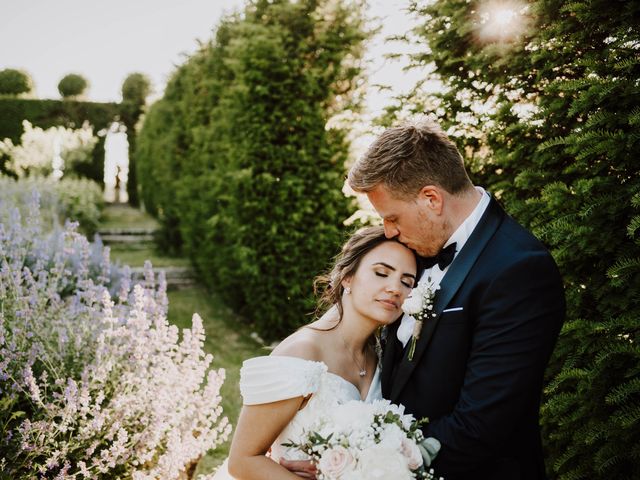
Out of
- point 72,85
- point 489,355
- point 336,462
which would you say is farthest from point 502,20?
point 72,85

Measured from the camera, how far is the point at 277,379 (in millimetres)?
2316

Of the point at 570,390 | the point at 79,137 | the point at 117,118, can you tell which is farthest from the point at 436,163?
the point at 117,118

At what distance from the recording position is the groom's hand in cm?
231

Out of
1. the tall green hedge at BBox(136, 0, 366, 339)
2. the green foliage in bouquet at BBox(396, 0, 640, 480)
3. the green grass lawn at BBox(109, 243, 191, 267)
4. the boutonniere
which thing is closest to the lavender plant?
the boutonniere

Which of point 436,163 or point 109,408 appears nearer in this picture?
point 436,163

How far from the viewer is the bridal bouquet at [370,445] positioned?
1.87 m

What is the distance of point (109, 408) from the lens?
320 centimetres

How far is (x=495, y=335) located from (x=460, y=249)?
44 centimetres

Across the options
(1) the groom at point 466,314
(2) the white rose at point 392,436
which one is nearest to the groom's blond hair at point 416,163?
(1) the groom at point 466,314

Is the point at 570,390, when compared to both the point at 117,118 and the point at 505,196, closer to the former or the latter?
the point at 505,196

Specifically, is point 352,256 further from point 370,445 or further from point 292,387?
point 370,445

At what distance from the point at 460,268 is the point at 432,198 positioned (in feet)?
1.15

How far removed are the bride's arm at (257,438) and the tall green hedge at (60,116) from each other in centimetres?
2299

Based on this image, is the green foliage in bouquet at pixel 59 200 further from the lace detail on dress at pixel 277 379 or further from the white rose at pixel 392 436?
the white rose at pixel 392 436
